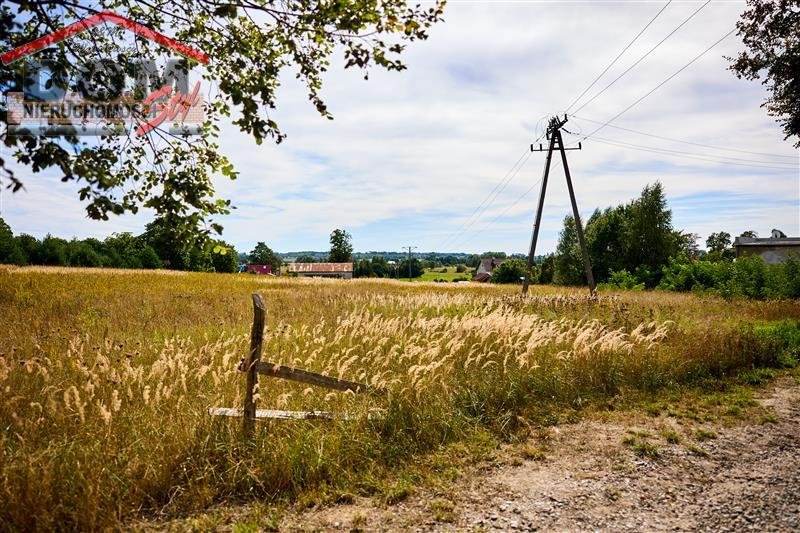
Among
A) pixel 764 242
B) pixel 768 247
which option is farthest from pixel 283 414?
pixel 764 242

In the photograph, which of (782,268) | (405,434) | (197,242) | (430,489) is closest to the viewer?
(197,242)

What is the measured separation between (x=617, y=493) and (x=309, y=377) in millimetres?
3592

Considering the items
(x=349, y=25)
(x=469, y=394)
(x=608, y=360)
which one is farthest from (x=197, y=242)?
(x=608, y=360)

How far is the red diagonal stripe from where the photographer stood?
155 inches

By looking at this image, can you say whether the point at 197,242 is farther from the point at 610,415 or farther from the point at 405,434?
the point at 610,415

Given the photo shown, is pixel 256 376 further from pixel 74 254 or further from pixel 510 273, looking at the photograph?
pixel 510 273

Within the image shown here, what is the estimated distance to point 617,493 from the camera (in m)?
4.23

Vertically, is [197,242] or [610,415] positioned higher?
[197,242]

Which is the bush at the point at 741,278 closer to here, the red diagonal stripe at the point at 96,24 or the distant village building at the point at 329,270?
the red diagonal stripe at the point at 96,24

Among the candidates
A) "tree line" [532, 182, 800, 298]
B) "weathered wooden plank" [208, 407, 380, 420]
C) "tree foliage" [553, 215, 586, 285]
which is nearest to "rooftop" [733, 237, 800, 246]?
"tree line" [532, 182, 800, 298]

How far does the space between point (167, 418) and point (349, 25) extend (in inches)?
179

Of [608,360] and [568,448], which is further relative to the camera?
[608,360]

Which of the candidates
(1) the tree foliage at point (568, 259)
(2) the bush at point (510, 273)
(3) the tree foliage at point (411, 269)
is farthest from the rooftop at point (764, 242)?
(3) the tree foliage at point (411, 269)

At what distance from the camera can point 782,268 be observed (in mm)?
22453
